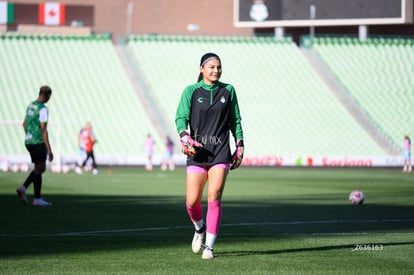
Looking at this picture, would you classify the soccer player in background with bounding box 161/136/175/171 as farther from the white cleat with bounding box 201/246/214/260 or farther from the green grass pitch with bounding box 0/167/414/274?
the white cleat with bounding box 201/246/214/260

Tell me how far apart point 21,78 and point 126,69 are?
6.24 metres

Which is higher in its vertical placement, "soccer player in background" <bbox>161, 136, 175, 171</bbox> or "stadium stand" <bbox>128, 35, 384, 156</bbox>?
"stadium stand" <bbox>128, 35, 384, 156</bbox>

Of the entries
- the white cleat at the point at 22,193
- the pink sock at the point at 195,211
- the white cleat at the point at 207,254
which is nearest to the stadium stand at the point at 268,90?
the white cleat at the point at 22,193

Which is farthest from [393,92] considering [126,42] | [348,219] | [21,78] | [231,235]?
[231,235]

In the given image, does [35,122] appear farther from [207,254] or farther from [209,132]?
[207,254]

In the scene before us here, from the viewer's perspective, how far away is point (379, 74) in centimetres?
5941

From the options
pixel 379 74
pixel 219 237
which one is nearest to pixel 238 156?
pixel 219 237

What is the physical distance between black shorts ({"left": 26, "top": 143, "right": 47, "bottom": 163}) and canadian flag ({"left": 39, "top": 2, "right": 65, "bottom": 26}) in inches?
1840

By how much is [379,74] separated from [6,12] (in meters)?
24.7

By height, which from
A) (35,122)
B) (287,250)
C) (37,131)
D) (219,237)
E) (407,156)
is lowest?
(407,156)

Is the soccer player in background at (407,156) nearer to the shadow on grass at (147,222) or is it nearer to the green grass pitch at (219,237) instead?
the green grass pitch at (219,237)

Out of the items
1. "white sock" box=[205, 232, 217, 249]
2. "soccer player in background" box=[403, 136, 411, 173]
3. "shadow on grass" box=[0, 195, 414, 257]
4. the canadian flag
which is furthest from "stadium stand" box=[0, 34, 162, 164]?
"white sock" box=[205, 232, 217, 249]

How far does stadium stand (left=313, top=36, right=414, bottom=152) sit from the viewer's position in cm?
A: 5625

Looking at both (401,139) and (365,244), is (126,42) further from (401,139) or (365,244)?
(365,244)
